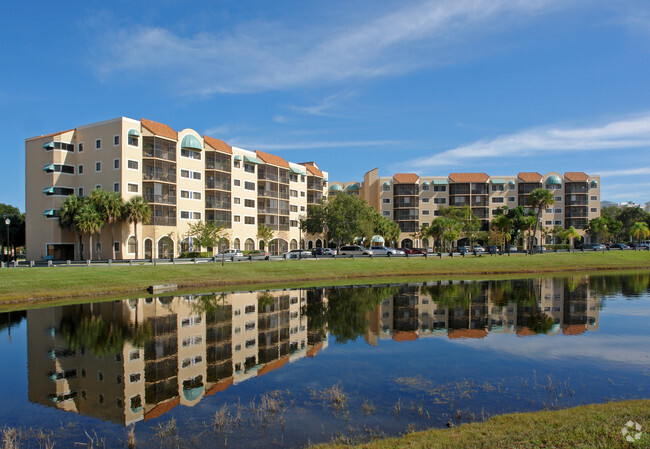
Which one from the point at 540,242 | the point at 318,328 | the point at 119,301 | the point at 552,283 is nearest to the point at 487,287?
the point at 552,283

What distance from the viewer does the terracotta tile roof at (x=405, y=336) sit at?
78.6ft

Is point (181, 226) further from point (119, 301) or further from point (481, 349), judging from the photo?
point (481, 349)

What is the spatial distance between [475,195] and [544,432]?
121m

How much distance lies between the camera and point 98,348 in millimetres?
22297

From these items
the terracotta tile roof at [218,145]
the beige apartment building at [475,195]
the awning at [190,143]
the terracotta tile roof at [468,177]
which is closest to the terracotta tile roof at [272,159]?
the terracotta tile roof at [218,145]

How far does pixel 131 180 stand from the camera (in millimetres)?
70000

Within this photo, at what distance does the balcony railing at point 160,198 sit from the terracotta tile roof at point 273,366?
193 ft

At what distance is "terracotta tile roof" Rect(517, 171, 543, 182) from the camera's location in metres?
126

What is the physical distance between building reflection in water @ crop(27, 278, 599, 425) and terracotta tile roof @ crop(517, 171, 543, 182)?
88957 millimetres

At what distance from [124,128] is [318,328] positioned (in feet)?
180

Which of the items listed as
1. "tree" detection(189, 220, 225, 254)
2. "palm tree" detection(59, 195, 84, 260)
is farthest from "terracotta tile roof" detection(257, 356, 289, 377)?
"palm tree" detection(59, 195, 84, 260)

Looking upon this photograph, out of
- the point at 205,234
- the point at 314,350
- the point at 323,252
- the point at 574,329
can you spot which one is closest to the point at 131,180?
the point at 205,234

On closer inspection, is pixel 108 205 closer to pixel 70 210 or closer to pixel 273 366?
pixel 70 210

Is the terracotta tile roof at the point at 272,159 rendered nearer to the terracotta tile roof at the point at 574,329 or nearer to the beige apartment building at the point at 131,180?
the beige apartment building at the point at 131,180
